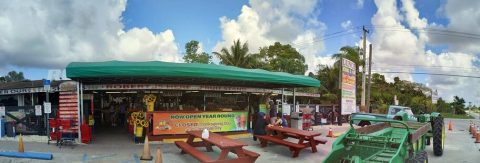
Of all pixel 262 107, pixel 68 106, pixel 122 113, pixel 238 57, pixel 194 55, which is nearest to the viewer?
pixel 68 106

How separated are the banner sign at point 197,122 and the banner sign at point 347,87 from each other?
1059 centimetres

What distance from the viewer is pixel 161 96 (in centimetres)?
1906

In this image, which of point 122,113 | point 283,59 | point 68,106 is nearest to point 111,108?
point 122,113

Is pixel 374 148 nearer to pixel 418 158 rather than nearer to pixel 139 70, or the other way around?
pixel 418 158

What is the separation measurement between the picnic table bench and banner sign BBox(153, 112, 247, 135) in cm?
229

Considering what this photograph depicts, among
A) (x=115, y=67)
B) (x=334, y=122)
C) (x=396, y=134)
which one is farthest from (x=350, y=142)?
(x=334, y=122)

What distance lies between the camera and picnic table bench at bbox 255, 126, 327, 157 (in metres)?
11.9

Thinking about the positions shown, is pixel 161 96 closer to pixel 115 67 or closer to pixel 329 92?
pixel 115 67

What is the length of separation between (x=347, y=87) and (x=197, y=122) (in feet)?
45.5

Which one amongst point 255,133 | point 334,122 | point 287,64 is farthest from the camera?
point 287,64

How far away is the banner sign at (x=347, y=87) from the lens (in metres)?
25.3

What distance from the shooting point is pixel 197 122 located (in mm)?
15289

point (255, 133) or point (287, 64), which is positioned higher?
point (287, 64)

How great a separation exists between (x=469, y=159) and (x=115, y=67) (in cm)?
1117
